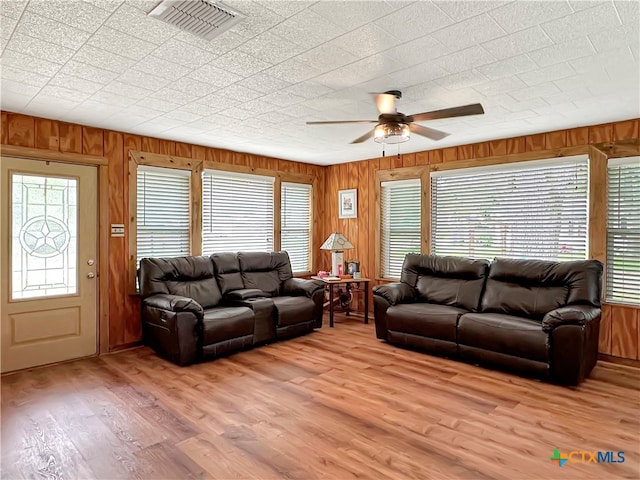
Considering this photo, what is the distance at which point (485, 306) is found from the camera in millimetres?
4473

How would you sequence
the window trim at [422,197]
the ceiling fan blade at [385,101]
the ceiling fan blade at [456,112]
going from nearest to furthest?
the ceiling fan blade at [456,112] → the ceiling fan blade at [385,101] → the window trim at [422,197]

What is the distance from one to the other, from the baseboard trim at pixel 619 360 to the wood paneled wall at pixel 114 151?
16.9ft

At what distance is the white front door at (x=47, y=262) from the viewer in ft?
12.6

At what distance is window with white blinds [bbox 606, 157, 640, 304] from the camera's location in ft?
13.3

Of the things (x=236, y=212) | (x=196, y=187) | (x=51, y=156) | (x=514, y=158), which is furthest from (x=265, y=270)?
(x=514, y=158)

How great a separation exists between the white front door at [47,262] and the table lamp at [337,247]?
3.11m

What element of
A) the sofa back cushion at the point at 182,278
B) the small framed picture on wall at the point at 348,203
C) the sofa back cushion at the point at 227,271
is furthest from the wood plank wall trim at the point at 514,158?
the sofa back cushion at the point at 182,278

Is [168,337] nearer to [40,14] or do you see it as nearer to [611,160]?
[40,14]

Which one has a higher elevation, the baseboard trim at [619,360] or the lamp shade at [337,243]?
the lamp shade at [337,243]

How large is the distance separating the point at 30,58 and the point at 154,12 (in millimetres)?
1200

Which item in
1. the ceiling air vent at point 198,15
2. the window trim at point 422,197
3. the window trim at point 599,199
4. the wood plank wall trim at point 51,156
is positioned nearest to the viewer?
the ceiling air vent at point 198,15

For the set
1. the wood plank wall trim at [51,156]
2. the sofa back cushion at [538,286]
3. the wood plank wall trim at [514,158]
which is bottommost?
the sofa back cushion at [538,286]

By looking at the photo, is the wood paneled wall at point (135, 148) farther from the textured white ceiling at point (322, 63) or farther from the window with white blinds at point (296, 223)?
the window with white blinds at point (296, 223)

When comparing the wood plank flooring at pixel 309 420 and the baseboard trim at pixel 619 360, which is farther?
the baseboard trim at pixel 619 360
